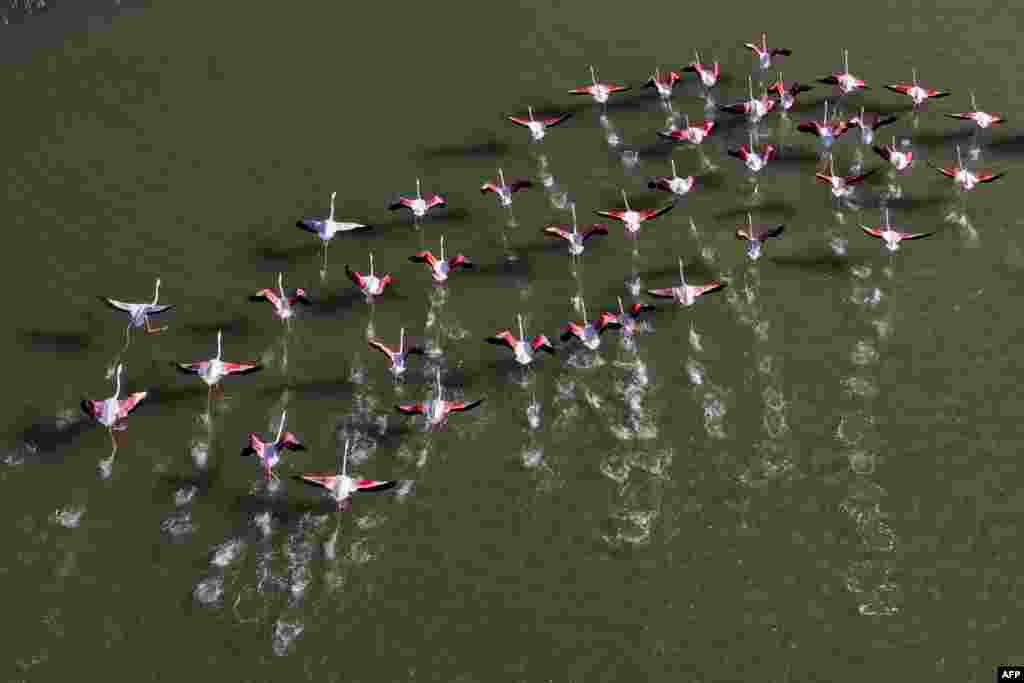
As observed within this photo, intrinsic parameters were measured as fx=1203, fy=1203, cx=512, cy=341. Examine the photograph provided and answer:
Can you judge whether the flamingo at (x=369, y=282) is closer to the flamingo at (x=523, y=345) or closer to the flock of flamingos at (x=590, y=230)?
the flock of flamingos at (x=590, y=230)

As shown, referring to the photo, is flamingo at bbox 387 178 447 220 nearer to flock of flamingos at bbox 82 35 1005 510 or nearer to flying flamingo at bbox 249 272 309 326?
flock of flamingos at bbox 82 35 1005 510

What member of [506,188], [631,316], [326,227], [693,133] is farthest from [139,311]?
[693,133]

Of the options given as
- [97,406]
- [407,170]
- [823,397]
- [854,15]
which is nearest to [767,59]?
[854,15]

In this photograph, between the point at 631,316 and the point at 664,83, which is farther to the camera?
the point at 664,83

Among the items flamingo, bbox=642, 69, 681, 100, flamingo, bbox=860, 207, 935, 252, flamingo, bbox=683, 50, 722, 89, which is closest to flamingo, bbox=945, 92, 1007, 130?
flamingo, bbox=860, 207, 935, 252

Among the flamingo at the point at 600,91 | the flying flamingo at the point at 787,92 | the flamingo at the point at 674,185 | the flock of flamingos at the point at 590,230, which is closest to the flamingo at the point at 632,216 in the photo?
the flock of flamingos at the point at 590,230

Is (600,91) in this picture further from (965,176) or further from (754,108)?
(965,176)
